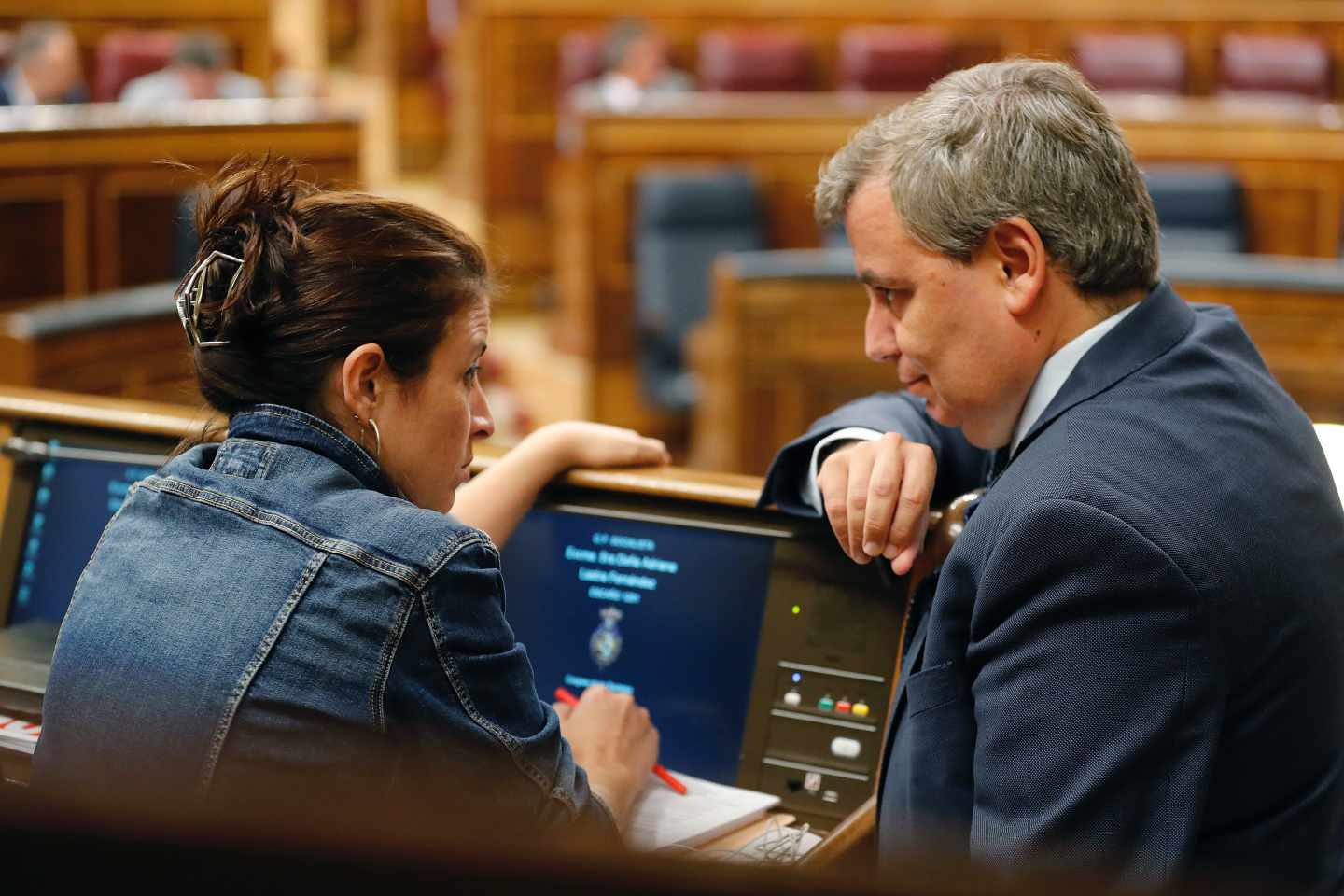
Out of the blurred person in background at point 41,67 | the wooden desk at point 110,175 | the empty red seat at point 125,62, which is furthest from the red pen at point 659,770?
the empty red seat at point 125,62

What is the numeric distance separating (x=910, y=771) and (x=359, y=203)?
641mm

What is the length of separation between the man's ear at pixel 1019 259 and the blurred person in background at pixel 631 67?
14.2ft

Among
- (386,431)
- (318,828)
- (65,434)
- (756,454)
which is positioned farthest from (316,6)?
(318,828)

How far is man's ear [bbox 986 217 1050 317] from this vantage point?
1.21 meters

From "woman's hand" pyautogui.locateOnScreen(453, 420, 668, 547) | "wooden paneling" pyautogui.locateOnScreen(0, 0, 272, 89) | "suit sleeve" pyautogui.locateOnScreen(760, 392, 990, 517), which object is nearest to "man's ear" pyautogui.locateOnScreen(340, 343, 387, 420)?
"woman's hand" pyautogui.locateOnScreen(453, 420, 668, 547)

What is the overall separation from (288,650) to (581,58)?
202 inches

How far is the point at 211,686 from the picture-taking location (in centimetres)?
107

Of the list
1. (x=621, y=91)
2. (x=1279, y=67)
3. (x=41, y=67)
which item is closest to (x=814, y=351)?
(x=621, y=91)

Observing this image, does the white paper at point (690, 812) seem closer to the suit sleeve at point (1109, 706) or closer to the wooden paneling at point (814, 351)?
the suit sleeve at point (1109, 706)

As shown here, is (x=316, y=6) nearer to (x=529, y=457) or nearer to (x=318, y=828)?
(x=529, y=457)

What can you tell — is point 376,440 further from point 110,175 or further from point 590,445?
point 110,175

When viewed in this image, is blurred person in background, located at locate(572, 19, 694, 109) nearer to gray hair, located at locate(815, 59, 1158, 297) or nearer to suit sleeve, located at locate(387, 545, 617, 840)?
gray hair, located at locate(815, 59, 1158, 297)

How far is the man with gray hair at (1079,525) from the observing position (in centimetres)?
105

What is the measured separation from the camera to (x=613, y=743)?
4.52ft
